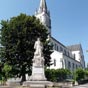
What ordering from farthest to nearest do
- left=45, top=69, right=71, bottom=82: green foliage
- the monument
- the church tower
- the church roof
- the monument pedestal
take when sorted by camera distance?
1. the church roof
2. the church tower
3. left=45, top=69, right=71, bottom=82: green foliage
4. the monument pedestal
5. the monument

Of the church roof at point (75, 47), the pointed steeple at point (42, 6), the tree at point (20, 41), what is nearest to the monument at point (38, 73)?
the tree at point (20, 41)

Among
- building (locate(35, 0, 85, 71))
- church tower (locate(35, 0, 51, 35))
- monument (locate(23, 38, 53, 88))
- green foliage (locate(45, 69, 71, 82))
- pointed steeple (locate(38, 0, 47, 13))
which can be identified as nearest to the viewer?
monument (locate(23, 38, 53, 88))

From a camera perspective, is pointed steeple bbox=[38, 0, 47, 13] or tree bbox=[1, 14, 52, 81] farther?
pointed steeple bbox=[38, 0, 47, 13]

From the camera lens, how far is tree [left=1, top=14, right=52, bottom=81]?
128 ft

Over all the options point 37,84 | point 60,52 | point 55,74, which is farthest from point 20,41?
point 60,52

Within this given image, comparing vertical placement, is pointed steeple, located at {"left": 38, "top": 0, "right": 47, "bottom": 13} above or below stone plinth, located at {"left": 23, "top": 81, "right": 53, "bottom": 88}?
above

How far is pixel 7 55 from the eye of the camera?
3950 centimetres

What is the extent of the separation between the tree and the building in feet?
95.1

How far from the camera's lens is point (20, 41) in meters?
39.9

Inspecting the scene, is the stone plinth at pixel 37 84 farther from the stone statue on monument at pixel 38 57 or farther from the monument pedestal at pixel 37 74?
the stone statue on monument at pixel 38 57

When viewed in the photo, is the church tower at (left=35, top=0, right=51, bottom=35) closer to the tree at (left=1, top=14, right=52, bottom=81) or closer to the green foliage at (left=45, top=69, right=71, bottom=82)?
the green foliage at (left=45, top=69, right=71, bottom=82)

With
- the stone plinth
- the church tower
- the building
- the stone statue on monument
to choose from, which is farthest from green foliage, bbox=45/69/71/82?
the church tower

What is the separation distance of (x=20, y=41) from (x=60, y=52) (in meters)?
37.0

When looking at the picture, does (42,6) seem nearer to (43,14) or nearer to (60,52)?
(43,14)
